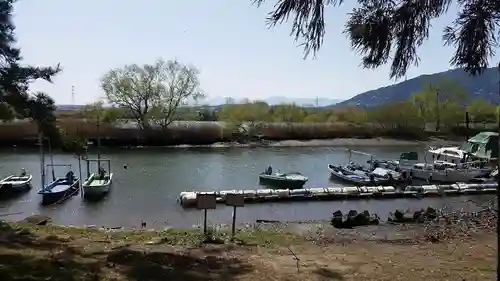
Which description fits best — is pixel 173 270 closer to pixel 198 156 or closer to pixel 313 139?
pixel 198 156

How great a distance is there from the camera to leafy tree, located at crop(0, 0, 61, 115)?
286 inches

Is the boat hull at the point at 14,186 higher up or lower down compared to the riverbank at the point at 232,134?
lower down

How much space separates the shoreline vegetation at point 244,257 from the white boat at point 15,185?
580 inches

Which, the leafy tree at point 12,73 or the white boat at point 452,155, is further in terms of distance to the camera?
the white boat at point 452,155

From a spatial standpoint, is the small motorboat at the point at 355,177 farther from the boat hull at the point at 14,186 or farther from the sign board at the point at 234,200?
the sign board at the point at 234,200

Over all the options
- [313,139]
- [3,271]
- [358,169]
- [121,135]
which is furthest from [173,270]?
[313,139]

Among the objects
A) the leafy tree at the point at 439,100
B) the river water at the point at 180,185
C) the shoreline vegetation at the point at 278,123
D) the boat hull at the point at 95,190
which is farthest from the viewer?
the leafy tree at the point at 439,100

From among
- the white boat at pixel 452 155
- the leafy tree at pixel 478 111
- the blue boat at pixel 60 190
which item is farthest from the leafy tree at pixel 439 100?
the blue boat at pixel 60 190

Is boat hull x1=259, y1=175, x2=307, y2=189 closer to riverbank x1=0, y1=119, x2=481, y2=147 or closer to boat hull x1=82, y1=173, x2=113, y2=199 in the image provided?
boat hull x1=82, y1=173, x2=113, y2=199

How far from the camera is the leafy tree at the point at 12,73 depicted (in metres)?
7.26

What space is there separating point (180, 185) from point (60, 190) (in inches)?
Answer: 229

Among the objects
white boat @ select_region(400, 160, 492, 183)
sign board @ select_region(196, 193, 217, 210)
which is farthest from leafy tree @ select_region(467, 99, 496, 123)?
sign board @ select_region(196, 193, 217, 210)

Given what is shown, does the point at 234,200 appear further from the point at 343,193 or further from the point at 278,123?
the point at 278,123

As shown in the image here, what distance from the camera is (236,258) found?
675 centimetres
